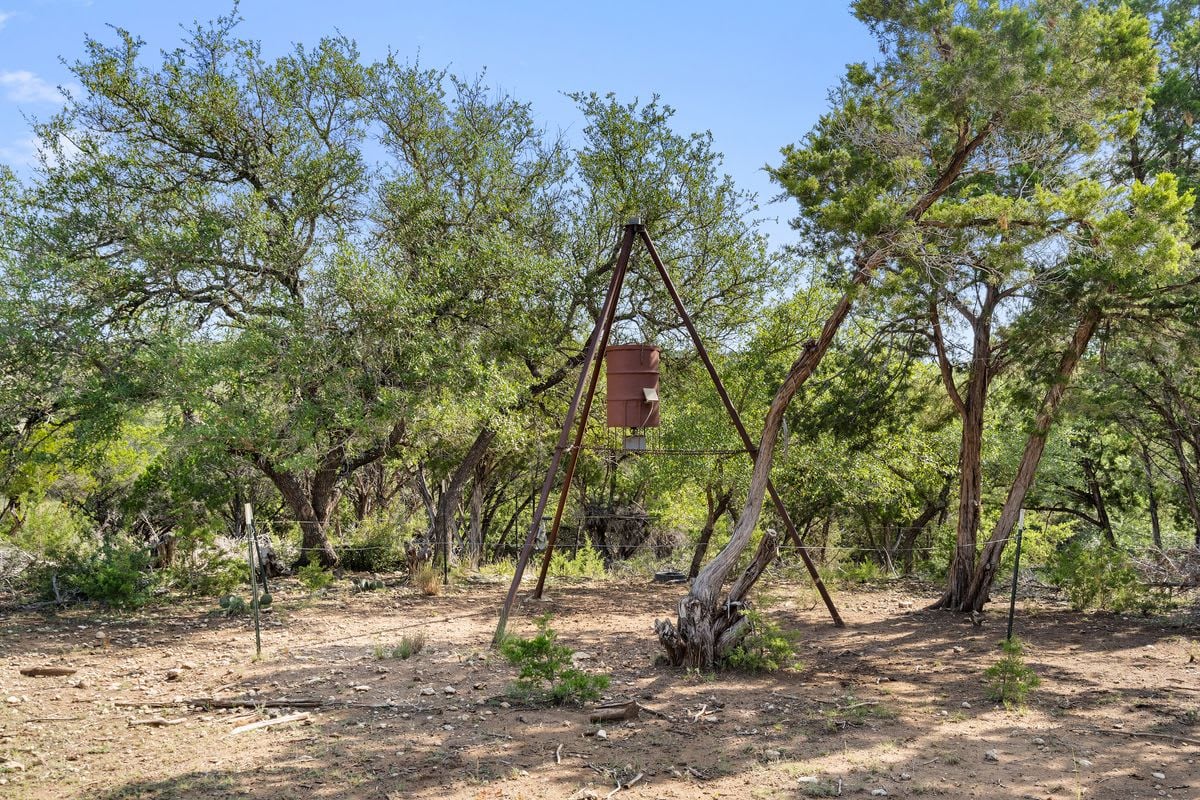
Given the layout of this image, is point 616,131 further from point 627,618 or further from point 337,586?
point 337,586

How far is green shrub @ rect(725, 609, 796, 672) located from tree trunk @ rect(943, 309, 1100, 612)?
4.26m

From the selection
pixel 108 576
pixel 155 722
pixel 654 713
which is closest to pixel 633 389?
pixel 654 713

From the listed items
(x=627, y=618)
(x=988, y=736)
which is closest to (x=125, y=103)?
(x=627, y=618)

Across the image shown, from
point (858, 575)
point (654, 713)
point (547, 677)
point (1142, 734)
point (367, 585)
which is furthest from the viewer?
point (858, 575)

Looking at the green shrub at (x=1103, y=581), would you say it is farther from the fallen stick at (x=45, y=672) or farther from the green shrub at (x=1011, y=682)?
the fallen stick at (x=45, y=672)

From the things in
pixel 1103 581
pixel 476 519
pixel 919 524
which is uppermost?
pixel 476 519

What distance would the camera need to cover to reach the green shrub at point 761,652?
7.96 meters

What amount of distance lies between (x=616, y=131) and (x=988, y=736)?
10.1 m

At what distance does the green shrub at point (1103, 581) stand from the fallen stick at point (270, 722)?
1044cm

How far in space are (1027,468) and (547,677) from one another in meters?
7.70

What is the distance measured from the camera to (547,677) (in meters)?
6.71

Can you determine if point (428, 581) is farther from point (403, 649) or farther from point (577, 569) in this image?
point (577, 569)

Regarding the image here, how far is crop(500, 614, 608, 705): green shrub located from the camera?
6656 mm

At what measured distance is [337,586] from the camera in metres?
13.2
